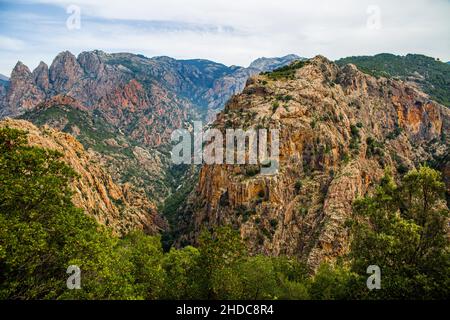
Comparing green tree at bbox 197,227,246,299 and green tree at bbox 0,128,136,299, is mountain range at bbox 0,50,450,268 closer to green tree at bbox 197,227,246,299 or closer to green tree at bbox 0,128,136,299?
green tree at bbox 197,227,246,299

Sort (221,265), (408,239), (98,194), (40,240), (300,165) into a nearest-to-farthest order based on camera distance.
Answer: (40,240), (408,239), (221,265), (300,165), (98,194)

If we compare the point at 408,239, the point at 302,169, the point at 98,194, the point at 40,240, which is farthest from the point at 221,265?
the point at 98,194

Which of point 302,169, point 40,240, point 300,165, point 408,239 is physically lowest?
point 408,239

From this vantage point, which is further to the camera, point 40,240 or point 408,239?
point 408,239

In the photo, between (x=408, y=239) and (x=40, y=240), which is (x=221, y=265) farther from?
(x=408, y=239)

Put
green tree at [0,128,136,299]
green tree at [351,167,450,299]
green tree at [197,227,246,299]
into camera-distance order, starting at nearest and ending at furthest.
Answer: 1. green tree at [0,128,136,299]
2. green tree at [351,167,450,299]
3. green tree at [197,227,246,299]

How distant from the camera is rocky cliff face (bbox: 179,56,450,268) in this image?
92.9 m

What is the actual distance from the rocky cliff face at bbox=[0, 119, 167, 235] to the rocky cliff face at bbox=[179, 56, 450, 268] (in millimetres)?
27679

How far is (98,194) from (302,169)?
8246 centimetres

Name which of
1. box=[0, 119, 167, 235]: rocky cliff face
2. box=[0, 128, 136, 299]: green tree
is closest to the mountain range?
box=[0, 119, 167, 235]: rocky cliff face

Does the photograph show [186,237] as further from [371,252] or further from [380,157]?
[371,252]

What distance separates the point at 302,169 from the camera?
4129 inches

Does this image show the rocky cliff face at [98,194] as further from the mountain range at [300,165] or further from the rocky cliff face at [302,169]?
the rocky cliff face at [302,169]
